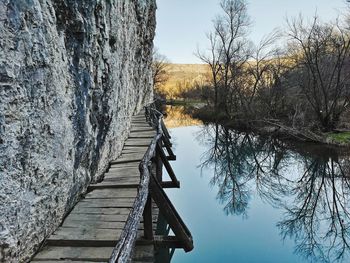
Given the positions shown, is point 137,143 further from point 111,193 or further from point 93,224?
point 93,224

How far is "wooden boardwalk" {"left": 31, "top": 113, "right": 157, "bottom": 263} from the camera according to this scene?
10.9 ft

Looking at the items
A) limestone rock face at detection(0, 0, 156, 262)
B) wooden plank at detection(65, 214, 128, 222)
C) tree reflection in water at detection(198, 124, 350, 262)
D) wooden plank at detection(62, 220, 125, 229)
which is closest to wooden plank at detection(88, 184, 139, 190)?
limestone rock face at detection(0, 0, 156, 262)

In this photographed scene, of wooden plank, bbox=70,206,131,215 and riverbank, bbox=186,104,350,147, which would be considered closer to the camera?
wooden plank, bbox=70,206,131,215

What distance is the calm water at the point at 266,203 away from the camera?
26.8 ft

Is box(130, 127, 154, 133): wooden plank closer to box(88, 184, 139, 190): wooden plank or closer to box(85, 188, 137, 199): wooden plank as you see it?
box(88, 184, 139, 190): wooden plank

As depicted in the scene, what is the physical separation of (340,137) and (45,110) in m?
17.6

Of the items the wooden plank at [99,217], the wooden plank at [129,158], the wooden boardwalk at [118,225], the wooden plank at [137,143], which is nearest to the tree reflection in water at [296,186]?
the wooden plank at [137,143]

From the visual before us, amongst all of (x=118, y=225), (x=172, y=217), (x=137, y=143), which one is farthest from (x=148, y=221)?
(x=137, y=143)

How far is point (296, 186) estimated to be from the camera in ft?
42.3

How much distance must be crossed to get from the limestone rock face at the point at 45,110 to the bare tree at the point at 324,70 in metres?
17.9

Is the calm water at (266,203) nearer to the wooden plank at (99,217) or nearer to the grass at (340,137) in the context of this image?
the grass at (340,137)

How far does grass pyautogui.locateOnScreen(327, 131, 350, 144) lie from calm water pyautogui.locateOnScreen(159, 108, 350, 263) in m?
1.01

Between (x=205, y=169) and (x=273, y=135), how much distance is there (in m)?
7.23

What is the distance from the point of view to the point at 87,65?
4426mm
